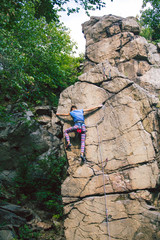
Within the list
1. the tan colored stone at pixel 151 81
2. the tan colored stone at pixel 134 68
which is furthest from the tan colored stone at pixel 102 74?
the tan colored stone at pixel 134 68

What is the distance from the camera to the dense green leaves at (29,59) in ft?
24.1

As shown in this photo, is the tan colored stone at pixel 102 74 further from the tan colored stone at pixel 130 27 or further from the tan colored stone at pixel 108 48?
the tan colored stone at pixel 130 27

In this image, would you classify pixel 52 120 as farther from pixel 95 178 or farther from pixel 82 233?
pixel 82 233

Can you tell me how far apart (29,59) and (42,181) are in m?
6.52

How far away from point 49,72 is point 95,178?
8613 mm

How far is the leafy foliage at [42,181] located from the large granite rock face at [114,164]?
2.88 metres

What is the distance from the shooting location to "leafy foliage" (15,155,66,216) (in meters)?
9.05

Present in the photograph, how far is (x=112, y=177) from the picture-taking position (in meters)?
6.38

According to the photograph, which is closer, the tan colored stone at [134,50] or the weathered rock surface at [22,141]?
the weathered rock surface at [22,141]

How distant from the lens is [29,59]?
402 inches

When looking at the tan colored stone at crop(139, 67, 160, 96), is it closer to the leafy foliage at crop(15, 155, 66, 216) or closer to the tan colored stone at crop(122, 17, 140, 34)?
the tan colored stone at crop(122, 17, 140, 34)

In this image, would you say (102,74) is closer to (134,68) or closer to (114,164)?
(114,164)

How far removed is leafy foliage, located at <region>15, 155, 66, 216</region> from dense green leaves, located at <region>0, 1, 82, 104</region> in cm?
372

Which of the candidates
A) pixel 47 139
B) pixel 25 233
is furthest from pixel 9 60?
pixel 25 233
